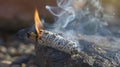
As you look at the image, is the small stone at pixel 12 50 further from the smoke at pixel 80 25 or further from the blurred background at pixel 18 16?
the smoke at pixel 80 25

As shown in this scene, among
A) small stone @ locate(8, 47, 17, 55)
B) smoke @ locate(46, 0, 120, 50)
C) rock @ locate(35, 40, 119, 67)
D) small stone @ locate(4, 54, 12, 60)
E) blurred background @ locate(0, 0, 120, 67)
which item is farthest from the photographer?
blurred background @ locate(0, 0, 120, 67)

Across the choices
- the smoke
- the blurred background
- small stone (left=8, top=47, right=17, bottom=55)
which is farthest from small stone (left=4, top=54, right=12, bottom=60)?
the smoke

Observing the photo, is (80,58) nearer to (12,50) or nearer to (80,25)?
(80,25)

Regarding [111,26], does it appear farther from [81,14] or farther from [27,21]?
[27,21]

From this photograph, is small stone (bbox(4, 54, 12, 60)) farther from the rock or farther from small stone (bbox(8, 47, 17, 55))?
the rock

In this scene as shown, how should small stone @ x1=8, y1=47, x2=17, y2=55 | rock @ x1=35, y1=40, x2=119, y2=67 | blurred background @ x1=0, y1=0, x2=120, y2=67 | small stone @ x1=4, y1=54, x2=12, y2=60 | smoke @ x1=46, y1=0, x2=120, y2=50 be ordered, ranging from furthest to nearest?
blurred background @ x1=0, y1=0, x2=120, y2=67 < small stone @ x1=8, y1=47, x2=17, y2=55 < small stone @ x1=4, y1=54, x2=12, y2=60 < smoke @ x1=46, y1=0, x2=120, y2=50 < rock @ x1=35, y1=40, x2=119, y2=67

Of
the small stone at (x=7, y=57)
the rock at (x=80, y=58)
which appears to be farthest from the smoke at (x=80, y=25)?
the small stone at (x=7, y=57)

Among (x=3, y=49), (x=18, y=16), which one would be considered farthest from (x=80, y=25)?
(x=18, y=16)

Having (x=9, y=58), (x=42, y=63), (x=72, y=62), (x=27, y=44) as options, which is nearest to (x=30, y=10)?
(x=27, y=44)
